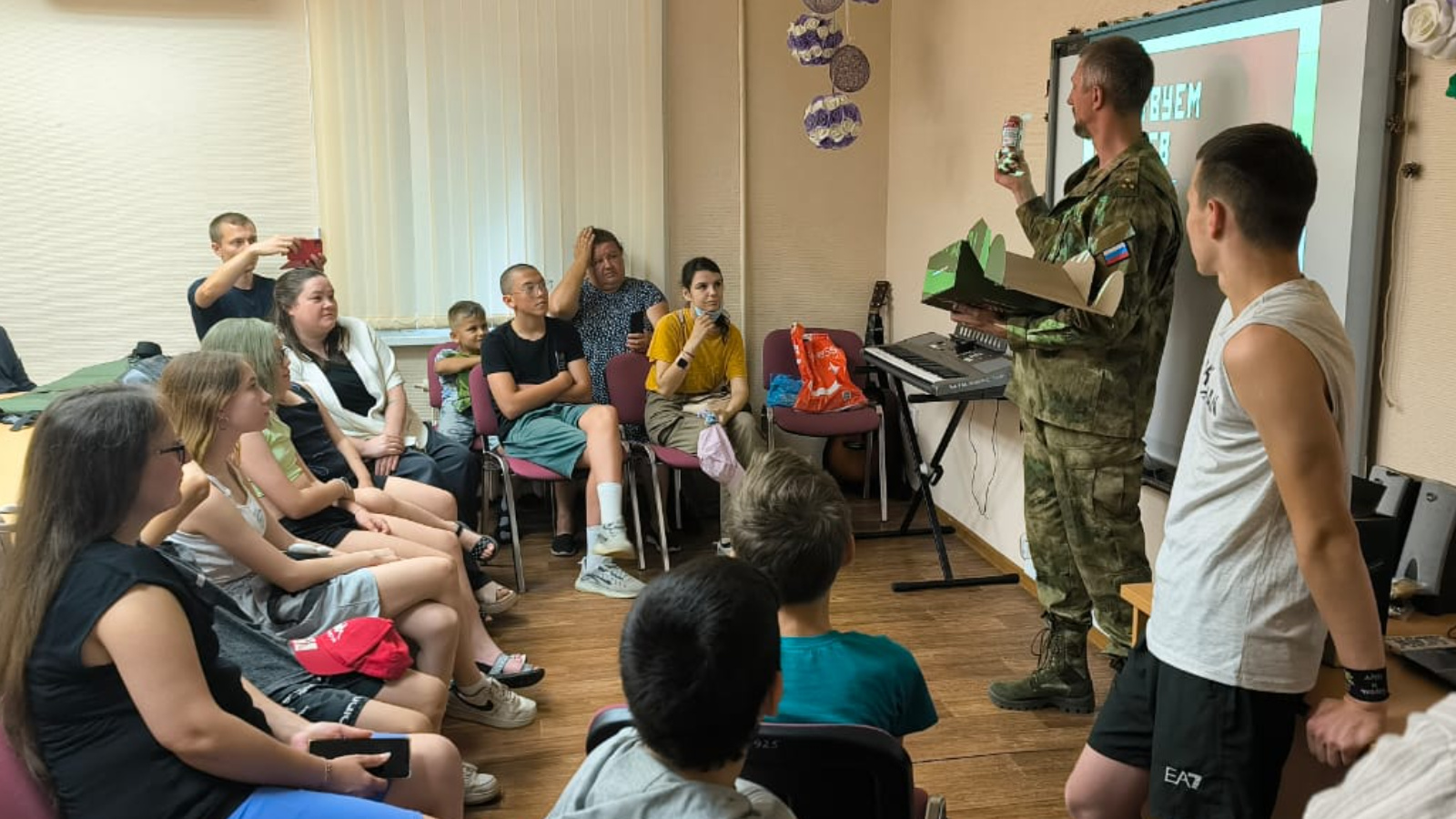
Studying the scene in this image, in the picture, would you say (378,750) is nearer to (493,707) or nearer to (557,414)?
(493,707)

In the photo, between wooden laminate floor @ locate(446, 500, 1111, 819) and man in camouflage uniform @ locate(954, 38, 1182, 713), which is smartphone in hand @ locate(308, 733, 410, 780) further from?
man in camouflage uniform @ locate(954, 38, 1182, 713)

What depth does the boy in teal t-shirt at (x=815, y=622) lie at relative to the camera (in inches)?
60.8

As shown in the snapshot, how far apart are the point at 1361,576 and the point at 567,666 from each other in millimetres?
2508

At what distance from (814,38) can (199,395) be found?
9.98 feet

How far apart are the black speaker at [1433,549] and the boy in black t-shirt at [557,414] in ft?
8.62

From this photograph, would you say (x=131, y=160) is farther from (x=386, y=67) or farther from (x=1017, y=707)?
(x=1017, y=707)

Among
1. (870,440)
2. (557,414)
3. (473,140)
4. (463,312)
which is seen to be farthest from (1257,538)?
(473,140)

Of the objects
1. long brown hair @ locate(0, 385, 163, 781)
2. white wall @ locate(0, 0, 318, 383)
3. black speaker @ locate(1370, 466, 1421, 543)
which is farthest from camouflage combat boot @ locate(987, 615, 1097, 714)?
white wall @ locate(0, 0, 318, 383)

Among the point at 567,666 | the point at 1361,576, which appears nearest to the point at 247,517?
the point at 567,666

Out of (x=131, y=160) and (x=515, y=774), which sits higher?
(x=131, y=160)

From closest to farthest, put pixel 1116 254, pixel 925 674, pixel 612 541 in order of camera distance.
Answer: pixel 1116 254 < pixel 925 674 < pixel 612 541

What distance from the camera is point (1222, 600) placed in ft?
5.16

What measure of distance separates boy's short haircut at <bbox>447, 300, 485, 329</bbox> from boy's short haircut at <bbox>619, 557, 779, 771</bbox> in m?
3.93

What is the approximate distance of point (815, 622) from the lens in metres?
1.64
